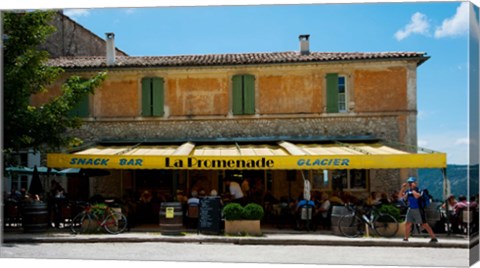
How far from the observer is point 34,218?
1588cm

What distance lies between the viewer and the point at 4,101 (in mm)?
15547

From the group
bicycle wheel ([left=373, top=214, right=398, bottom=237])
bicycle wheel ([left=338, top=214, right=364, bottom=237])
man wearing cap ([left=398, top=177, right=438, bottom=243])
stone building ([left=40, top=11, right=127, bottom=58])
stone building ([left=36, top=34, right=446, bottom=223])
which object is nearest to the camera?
man wearing cap ([left=398, top=177, right=438, bottom=243])

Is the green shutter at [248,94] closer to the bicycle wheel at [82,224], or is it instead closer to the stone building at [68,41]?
the bicycle wheel at [82,224]

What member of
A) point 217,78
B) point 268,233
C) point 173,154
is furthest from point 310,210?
point 217,78

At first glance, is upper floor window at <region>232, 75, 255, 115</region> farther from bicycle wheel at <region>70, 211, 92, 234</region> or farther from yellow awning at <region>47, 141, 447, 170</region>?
bicycle wheel at <region>70, 211, 92, 234</region>

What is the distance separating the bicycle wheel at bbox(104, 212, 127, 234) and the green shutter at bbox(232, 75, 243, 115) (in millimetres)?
5799

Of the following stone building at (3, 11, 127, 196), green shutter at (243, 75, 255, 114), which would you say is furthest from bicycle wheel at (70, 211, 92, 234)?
green shutter at (243, 75, 255, 114)

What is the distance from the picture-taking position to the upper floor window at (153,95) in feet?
67.2

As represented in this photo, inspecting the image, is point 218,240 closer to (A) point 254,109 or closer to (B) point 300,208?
(B) point 300,208

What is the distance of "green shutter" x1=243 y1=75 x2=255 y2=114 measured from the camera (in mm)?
20219

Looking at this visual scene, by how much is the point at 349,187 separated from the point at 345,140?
5.72 ft

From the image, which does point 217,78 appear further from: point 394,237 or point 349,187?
point 394,237

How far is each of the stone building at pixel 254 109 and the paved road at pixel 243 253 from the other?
566cm

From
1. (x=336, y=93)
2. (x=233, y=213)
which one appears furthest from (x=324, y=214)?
(x=336, y=93)
